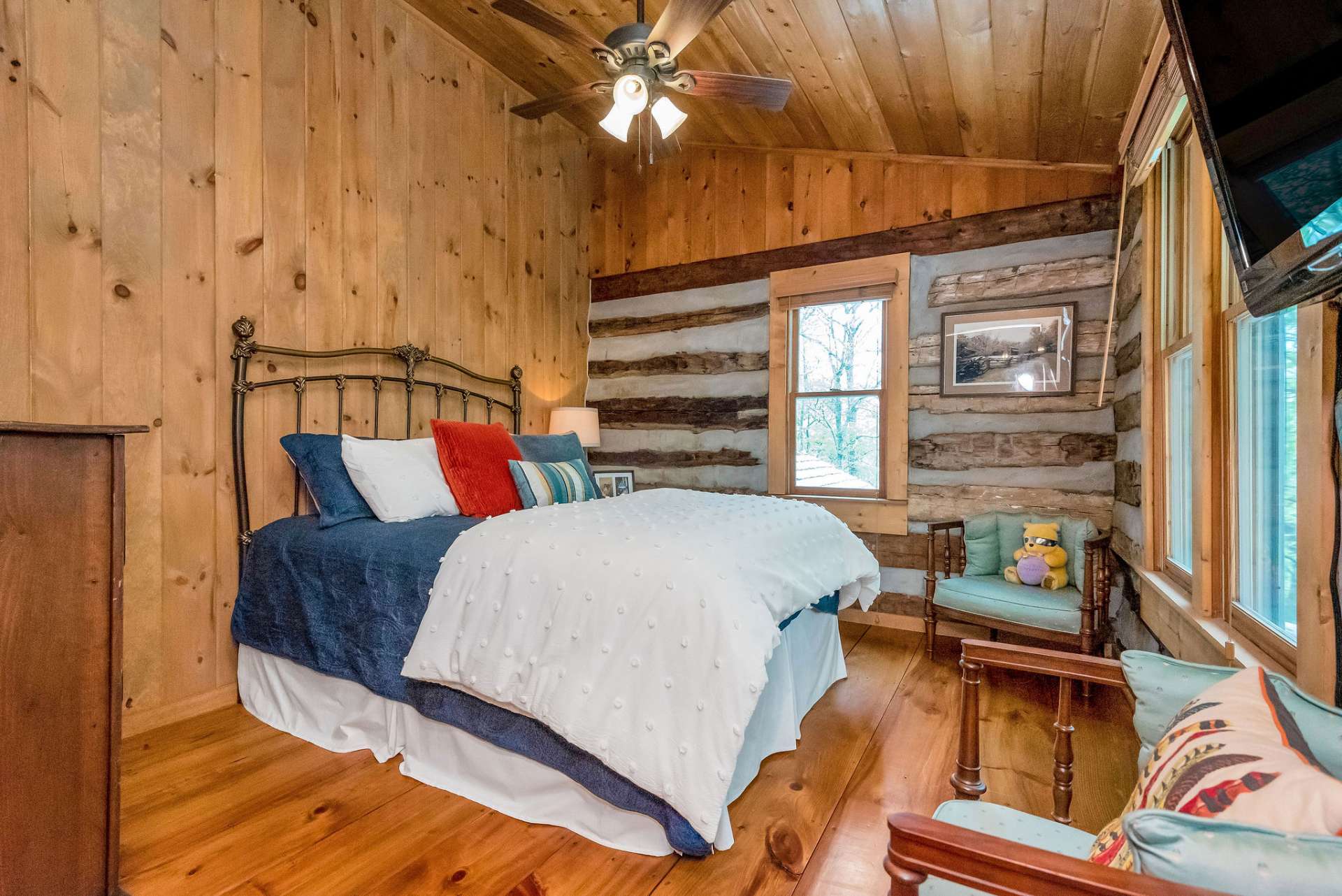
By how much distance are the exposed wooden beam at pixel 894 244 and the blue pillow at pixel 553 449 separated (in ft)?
5.24

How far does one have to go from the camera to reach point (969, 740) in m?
1.32

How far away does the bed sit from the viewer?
5.07 ft

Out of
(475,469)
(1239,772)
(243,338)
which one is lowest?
(1239,772)

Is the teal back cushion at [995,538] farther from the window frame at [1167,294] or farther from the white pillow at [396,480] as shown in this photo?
the white pillow at [396,480]

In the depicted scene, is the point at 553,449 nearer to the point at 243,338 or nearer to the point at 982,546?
the point at 243,338

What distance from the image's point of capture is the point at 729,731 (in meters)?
1.47

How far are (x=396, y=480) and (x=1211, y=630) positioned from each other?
2.78 m

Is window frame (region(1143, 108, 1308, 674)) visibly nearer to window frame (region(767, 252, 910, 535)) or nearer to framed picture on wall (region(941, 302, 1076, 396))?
framed picture on wall (region(941, 302, 1076, 396))

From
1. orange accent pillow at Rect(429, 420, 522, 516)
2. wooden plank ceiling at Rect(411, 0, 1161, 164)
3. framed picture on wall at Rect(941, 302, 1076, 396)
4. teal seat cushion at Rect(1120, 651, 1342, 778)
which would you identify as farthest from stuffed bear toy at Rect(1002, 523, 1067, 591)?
orange accent pillow at Rect(429, 420, 522, 516)

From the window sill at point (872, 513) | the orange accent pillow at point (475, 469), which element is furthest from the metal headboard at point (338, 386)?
Answer: the window sill at point (872, 513)

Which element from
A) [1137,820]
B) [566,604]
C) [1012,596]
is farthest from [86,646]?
[1012,596]

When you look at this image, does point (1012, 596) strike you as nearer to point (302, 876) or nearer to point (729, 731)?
point (729, 731)

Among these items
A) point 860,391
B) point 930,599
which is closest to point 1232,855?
point 930,599

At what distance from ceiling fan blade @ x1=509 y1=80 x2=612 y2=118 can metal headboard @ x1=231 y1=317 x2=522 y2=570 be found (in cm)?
133
